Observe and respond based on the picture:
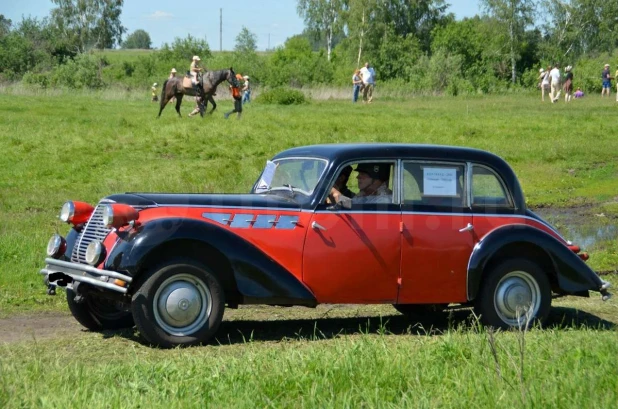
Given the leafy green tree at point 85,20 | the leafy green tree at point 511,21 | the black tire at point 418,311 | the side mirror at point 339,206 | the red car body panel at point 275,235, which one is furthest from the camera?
the leafy green tree at point 85,20

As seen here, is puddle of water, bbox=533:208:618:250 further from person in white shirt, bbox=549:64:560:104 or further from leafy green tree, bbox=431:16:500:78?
leafy green tree, bbox=431:16:500:78

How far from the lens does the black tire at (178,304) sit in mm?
7277

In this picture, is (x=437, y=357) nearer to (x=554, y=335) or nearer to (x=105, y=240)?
→ (x=554, y=335)

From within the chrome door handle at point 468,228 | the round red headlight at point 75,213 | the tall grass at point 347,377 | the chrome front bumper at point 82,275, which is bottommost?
the tall grass at point 347,377

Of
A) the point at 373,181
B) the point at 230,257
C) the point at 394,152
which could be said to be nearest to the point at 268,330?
the point at 230,257

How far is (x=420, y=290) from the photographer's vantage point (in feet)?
27.0

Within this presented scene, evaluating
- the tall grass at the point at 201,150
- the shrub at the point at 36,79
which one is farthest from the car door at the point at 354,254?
the shrub at the point at 36,79

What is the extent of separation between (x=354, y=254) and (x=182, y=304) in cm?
154

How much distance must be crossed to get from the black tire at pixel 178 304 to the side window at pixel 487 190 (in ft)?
8.49

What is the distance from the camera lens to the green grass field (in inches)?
207

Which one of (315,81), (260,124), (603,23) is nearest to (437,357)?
(260,124)

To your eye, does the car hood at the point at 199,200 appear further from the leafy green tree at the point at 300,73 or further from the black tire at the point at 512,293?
the leafy green tree at the point at 300,73

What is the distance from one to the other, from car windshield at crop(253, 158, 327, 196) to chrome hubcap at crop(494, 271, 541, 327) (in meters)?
1.92

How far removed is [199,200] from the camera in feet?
25.6
